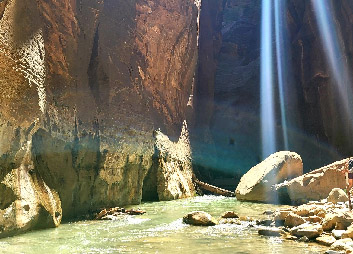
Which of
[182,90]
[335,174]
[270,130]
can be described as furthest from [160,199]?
[270,130]

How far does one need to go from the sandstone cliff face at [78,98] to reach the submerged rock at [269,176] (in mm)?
3906

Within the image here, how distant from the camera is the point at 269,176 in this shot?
44.0ft

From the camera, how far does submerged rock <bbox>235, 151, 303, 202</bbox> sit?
1325cm

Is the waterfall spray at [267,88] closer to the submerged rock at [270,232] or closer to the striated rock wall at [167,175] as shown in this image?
the striated rock wall at [167,175]

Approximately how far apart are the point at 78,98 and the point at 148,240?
470 centimetres

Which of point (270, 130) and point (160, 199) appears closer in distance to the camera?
point (160, 199)

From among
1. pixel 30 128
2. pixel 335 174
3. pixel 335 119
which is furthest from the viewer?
pixel 335 119

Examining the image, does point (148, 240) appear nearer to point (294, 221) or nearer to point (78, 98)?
point (294, 221)

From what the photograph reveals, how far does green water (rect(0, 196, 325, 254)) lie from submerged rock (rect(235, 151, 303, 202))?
598 cm

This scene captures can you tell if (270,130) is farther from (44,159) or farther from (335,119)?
(44,159)

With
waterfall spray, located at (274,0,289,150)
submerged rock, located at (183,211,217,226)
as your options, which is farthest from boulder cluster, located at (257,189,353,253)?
waterfall spray, located at (274,0,289,150)

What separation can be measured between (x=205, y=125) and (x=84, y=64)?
14.3 meters

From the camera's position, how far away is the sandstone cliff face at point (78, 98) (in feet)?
22.9

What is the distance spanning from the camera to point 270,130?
25547 mm
